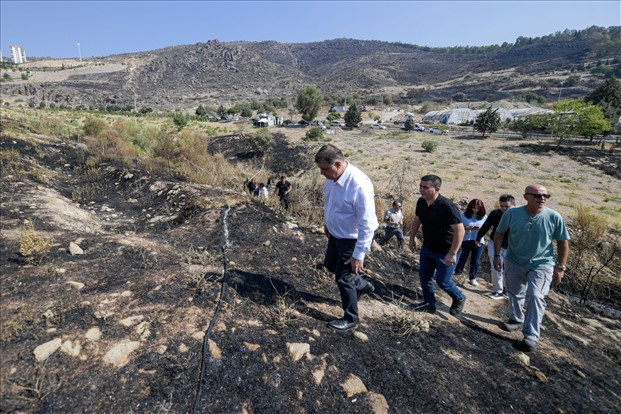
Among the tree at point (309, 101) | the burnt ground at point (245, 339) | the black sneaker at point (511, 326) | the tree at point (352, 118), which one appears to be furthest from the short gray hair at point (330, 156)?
the tree at point (309, 101)

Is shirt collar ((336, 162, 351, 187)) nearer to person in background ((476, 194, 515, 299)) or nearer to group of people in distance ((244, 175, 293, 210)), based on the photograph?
person in background ((476, 194, 515, 299))

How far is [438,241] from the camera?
3068 millimetres

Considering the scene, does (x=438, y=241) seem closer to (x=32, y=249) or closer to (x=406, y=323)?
(x=406, y=323)

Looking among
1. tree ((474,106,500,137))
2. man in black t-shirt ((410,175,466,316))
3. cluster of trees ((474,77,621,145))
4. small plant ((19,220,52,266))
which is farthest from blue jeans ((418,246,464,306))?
tree ((474,106,500,137))

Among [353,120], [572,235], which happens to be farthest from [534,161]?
[353,120]

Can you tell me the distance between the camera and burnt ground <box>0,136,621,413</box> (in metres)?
1.97

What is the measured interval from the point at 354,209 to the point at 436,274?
4.56ft

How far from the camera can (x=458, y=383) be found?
91.9 inches

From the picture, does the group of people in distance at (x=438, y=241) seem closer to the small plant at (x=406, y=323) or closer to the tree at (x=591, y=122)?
the small plant at (x=406, y=323)

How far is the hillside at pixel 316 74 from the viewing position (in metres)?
80.3

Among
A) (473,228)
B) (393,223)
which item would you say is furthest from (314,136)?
(473,228)

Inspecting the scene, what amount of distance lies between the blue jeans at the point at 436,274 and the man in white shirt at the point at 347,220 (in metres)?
0.87

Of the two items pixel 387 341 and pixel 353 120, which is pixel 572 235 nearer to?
pixel 387 341

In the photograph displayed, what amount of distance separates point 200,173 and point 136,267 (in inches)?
191
